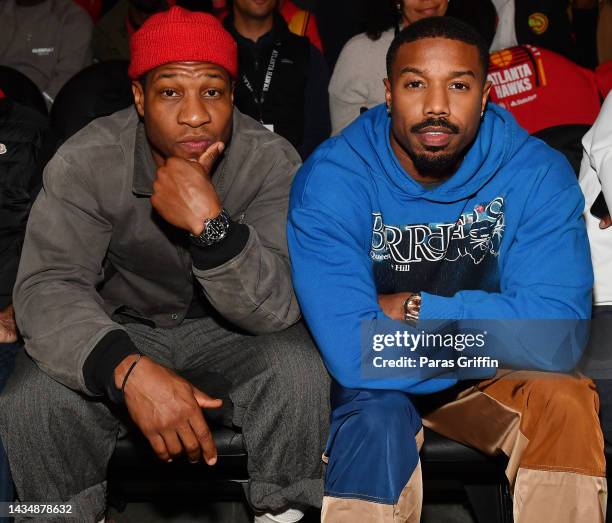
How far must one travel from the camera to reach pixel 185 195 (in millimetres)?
2070

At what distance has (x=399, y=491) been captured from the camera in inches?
73.6

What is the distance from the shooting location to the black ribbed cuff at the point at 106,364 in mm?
1971

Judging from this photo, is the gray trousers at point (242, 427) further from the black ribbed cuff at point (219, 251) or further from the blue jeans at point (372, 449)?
the black ribbed cuff at point (219, 251)

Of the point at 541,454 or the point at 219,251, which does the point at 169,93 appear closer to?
the point at 219,251

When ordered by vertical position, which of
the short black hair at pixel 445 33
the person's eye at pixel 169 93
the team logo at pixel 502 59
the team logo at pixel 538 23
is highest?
the short black hair at pixel 445 33

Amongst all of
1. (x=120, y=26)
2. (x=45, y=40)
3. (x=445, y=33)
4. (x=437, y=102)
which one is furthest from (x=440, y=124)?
(x=45, y=40)

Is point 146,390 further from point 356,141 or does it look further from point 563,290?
point 563,290

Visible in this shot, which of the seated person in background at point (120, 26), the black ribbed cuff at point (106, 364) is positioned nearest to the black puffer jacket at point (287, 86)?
the seated person in background at point (120, 26)

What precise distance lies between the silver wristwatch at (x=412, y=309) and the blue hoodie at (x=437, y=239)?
2 centimetres

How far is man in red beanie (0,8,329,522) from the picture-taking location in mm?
2033

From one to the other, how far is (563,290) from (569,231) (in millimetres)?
159

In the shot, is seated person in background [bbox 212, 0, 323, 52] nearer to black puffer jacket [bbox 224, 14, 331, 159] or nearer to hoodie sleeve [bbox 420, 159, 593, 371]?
black puffer jacket [bbox 224, 14, 331, 159]

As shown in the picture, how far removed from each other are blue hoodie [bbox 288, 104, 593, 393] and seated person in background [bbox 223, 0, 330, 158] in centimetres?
127

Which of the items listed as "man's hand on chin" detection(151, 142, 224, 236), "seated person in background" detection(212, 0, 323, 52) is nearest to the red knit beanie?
"man's hand on chin" detection(151, 142, 224, 236)
